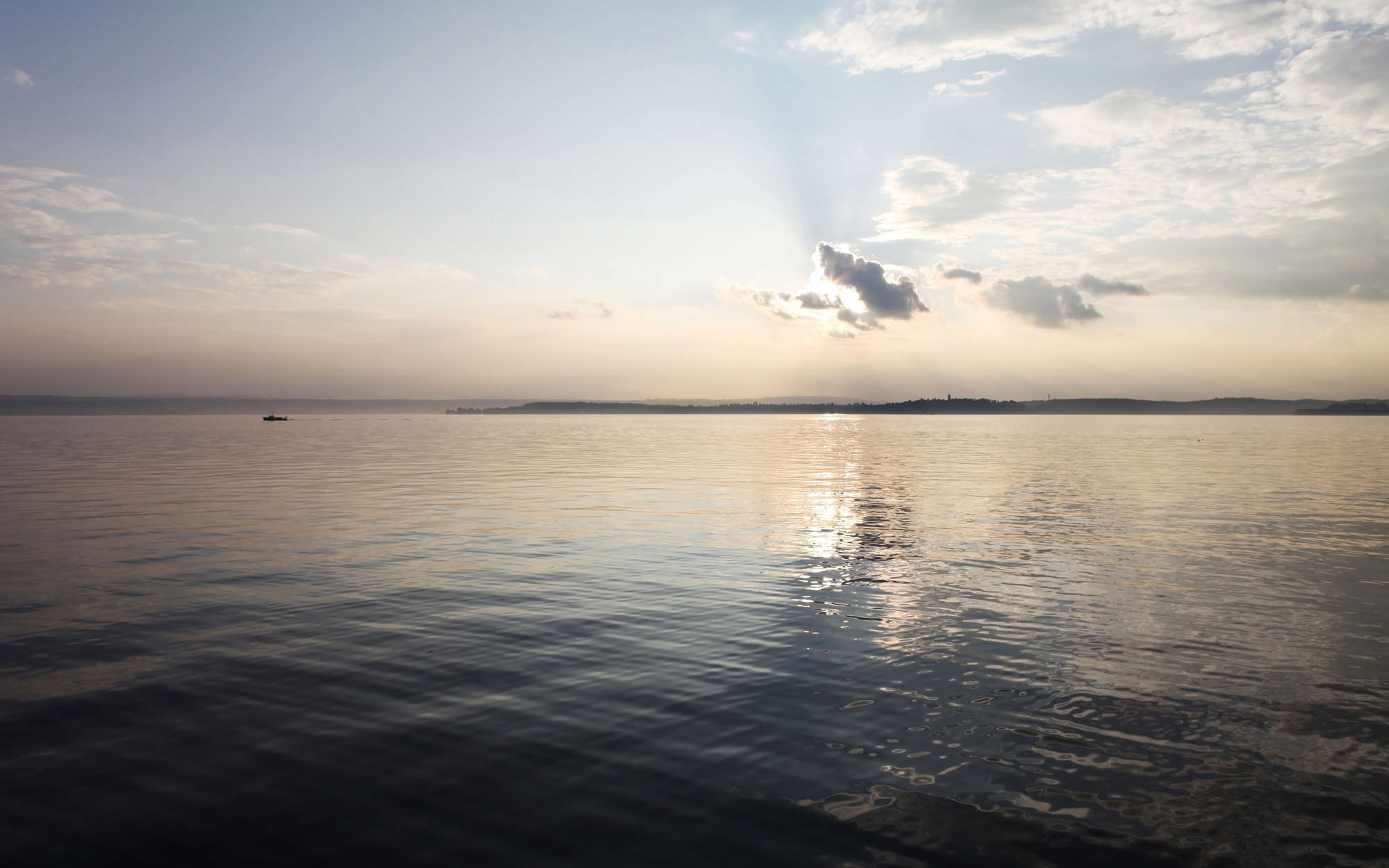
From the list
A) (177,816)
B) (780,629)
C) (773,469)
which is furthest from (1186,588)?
(773,469)

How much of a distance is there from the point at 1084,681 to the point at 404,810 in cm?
1005

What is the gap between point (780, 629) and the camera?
1523cm

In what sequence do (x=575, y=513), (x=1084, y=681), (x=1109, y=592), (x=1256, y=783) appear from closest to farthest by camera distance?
(x=1256, y=783)
(x=1084, y=681)
(x=1109, y=592)
(x=575, y=513)

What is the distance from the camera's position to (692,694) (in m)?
11.6

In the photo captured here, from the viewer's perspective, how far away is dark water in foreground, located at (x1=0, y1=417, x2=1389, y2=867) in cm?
780

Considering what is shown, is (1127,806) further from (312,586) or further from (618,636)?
(312,586)

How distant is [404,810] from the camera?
8148 mm

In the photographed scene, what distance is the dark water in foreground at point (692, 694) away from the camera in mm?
7801

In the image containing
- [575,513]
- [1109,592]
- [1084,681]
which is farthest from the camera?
[575,513]

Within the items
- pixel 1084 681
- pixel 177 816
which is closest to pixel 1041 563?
pixel 1084 681

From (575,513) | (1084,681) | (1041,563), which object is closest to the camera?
(1084,681)

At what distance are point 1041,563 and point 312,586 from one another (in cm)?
1942

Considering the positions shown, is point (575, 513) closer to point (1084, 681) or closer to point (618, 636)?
point (618, 636)

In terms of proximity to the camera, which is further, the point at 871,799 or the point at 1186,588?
the point at 1186,588
